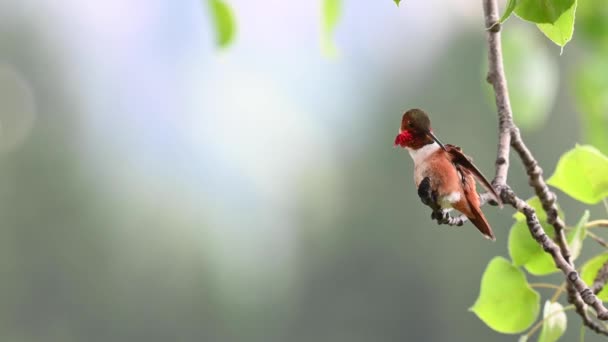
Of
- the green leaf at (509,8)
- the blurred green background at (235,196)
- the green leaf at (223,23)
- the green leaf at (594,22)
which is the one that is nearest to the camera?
the green leaf at (509,8)

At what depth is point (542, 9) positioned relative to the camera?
30 centimetres

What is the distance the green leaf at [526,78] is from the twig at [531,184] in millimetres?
92

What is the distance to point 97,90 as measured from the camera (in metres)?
15.9

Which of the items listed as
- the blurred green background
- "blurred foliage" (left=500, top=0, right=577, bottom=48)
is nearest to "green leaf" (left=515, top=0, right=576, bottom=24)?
"blurred foliage" (left=500, top=0, right=577, bottom=48)

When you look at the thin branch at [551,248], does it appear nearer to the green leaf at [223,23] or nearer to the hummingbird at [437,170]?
the hummingbird at [437,170]

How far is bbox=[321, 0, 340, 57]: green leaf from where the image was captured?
0.56 meters

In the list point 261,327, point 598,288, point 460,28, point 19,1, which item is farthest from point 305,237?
point 598,288

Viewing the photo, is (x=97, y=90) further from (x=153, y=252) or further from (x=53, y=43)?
(x=153, y=252)

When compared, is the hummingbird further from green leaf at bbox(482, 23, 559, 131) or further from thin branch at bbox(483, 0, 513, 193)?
green leaf at bbox(482, 23, 559, 131)

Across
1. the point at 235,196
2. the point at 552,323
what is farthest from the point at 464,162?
the point at 235,196

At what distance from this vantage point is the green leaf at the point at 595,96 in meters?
0.62

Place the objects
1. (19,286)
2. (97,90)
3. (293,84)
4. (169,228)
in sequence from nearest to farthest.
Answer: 1. (19,286)
2. (169,228)
3. (97,90)
4. (293,84)

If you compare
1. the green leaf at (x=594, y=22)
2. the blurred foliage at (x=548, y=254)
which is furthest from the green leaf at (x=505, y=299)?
the green leaf at (x=594, y=22)

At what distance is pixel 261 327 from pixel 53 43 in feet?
15.9
